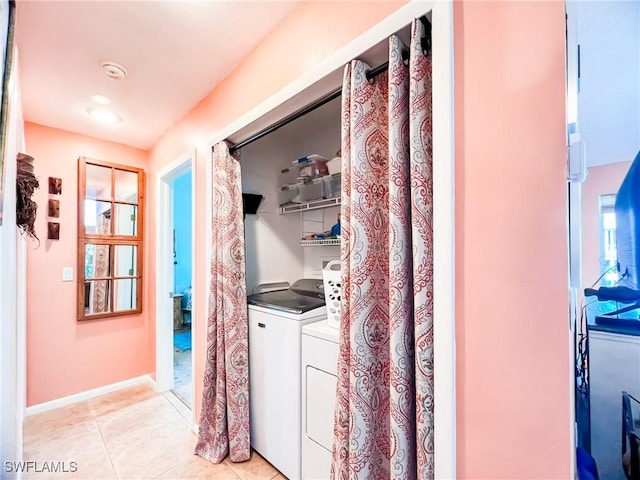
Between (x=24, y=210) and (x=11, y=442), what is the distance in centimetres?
112

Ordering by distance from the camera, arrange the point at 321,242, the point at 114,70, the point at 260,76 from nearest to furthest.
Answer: the point at 260,76 < the point at 114,70 < the point at 321,242

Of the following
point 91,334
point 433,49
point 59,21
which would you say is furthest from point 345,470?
point 91,334

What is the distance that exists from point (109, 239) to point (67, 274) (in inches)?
17.4

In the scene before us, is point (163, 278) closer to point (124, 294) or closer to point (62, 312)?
point (124, 294)

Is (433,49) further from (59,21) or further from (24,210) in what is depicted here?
(24,210)

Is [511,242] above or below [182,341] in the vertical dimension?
above

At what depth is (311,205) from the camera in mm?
2203

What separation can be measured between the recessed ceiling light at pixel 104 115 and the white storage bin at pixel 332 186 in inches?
72.1

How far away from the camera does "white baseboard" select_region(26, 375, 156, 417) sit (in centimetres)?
243

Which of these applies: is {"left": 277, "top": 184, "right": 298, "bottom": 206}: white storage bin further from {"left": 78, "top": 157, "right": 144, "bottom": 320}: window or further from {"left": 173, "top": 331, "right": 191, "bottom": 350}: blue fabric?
{"left": 173, "top": 331, "right": 191, "bottom": 350}: blue fabric

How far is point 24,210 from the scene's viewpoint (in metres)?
1.50

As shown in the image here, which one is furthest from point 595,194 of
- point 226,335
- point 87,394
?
point 87,394

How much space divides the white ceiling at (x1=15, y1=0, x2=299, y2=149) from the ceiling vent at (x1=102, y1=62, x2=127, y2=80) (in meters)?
0.03

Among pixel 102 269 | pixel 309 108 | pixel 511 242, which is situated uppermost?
pixel 309 108
